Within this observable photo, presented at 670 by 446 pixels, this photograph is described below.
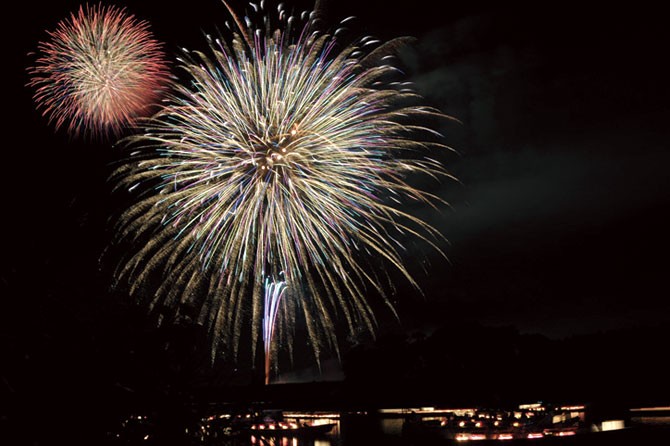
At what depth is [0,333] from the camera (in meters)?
5.12

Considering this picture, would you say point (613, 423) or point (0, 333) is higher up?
point (0, 333)

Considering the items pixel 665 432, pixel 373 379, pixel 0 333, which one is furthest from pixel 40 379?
pixel 373 379

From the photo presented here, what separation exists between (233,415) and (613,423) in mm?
32098

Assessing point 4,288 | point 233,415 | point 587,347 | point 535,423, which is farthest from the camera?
point 587,347

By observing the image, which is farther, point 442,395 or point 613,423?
point 442,395

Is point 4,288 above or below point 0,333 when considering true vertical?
above

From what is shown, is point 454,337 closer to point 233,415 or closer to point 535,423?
point 535,423

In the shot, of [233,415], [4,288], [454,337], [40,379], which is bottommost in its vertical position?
[233,415]

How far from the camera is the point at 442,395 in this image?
1652 inches

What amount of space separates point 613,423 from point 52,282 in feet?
113

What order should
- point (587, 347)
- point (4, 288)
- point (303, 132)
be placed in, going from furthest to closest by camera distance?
point (587, 347) → point (303, 132) → point (4, 288)

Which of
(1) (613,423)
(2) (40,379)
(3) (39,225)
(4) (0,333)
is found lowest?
(1) (613,423)

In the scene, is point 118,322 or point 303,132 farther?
point 303,132

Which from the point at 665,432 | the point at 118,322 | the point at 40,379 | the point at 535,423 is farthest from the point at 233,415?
the point at 535,423
